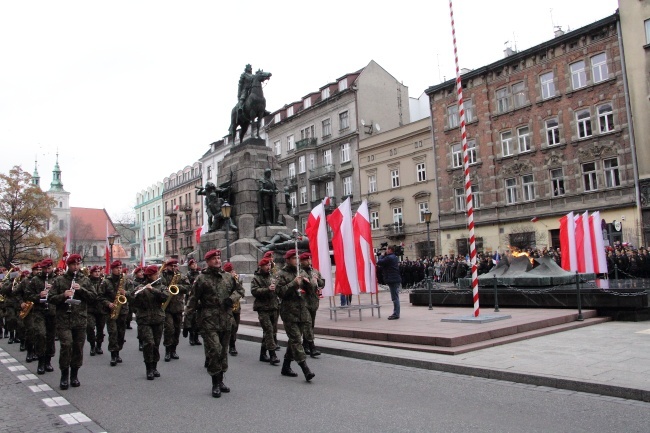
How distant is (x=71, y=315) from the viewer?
329 inches

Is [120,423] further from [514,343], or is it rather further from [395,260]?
[395,260]

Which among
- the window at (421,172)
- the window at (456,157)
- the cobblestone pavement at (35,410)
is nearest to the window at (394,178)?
the window at (421,172)

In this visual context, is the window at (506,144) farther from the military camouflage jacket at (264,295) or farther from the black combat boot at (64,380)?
the black combat boot at (64,380)

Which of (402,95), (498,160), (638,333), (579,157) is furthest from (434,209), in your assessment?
(638,333)

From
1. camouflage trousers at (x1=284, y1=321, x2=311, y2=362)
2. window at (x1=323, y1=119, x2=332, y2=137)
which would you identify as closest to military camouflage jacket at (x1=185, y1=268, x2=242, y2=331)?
camouflage trousers at (x1=284, y1=321, x2=311, y2=362)

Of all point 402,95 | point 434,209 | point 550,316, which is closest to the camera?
point 550,316

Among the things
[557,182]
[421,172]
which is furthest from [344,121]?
[557,182]

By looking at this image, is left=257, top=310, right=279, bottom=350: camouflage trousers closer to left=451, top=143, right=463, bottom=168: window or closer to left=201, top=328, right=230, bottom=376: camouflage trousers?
left=201, top=328, right=230, bottom=376: camouflage trousers

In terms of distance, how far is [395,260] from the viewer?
13.5m

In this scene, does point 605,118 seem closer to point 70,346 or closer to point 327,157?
point 327,157

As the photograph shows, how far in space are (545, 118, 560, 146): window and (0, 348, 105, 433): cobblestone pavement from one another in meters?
33.4

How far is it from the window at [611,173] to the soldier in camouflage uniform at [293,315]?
28.9 m

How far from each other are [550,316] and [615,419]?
6273 millimetres

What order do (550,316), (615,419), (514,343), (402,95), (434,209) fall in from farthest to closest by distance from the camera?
(402,95) < (434,209) < (550,316) < (514,343) < (615,419)
